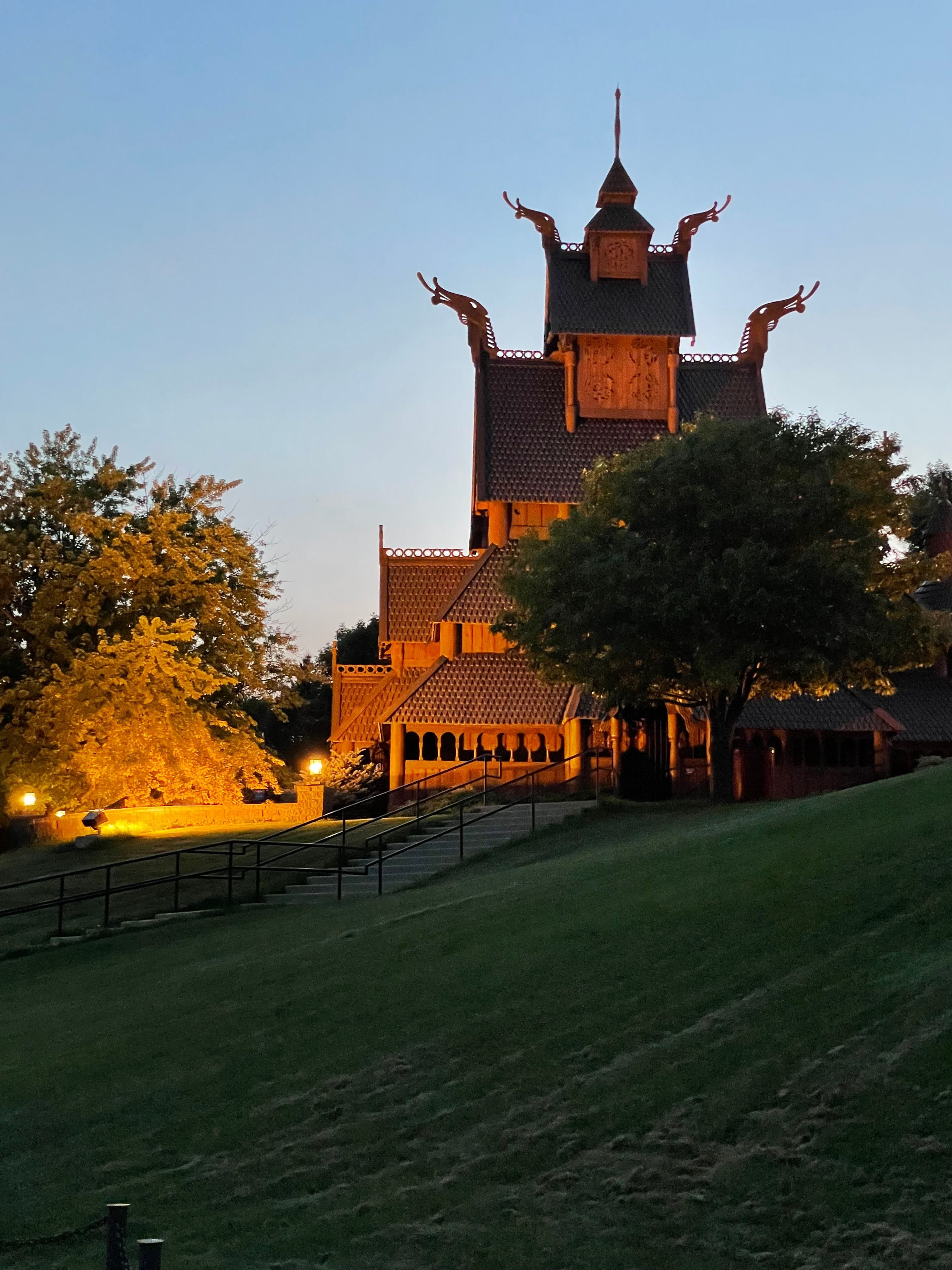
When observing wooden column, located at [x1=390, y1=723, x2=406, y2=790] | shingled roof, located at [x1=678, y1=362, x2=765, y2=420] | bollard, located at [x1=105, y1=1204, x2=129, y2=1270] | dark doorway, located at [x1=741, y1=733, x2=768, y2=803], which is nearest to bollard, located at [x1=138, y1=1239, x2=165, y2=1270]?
bollard, located at [x1=105, y1=1204, x2=129, y2=1270]

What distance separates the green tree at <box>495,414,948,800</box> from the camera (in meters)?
22.8

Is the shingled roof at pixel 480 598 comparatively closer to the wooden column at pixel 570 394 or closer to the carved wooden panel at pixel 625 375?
the wooden column at pixel 570 394

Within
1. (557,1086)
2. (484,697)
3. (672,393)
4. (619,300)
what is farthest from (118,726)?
(557,1086)

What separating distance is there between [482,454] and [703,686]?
1666cm

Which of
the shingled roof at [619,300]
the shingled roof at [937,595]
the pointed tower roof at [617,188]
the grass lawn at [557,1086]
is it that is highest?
the pointed tower roof at [617,188]

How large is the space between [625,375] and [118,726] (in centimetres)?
1925

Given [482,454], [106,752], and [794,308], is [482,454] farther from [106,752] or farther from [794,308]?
[106,752]

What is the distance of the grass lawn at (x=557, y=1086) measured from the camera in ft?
22.4

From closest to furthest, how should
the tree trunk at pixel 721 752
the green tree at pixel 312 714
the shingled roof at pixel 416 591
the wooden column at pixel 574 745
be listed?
the tree trunk at pixel 721 752 < the wooden column at pixel 574 745 < the shingled roof at pixel 416 591 < the green tree at pixel 312 714

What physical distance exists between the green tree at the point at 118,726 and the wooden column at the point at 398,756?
4.93 meters

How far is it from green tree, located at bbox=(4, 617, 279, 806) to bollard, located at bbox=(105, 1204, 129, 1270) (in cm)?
2641

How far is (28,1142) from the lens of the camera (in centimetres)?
970

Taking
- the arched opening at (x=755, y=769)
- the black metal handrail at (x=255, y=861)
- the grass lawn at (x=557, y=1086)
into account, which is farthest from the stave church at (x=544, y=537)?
the grass lawn at (x=557, y=1086)

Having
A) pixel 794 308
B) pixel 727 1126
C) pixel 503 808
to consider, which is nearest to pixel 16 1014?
pixel 727 1126
